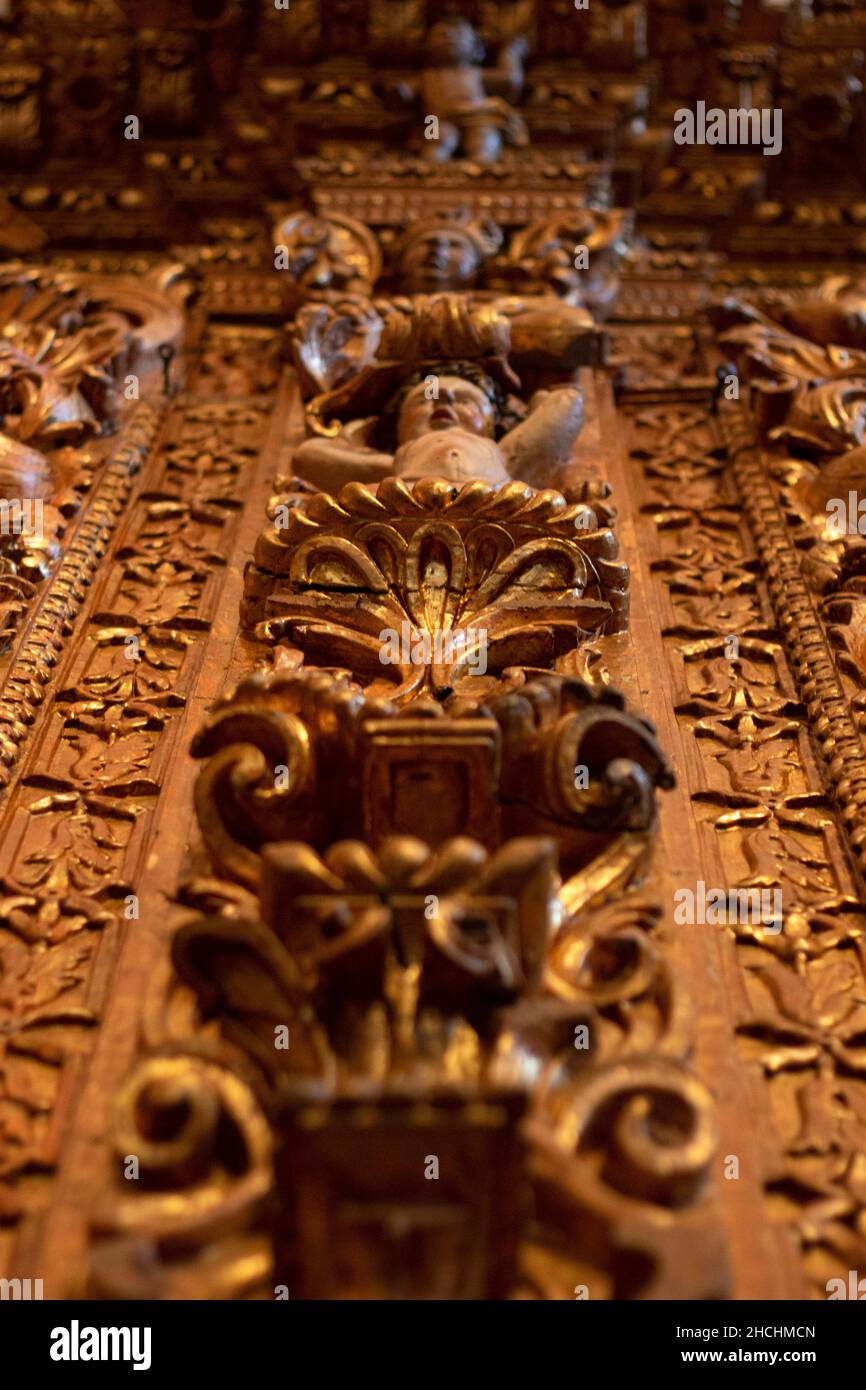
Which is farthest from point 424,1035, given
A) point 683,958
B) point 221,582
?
point 221,582

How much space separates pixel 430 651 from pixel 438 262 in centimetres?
183

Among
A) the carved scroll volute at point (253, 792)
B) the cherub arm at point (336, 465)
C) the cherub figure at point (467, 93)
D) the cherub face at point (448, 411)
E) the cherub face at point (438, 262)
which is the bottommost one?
the carved scroll volute at point (253, 792)

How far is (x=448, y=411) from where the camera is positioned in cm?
381

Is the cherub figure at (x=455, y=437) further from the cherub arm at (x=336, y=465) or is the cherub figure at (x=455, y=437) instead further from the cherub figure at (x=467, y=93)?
the cherub figure at (x=467, y=93)

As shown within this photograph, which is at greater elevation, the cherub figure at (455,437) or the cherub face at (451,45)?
the cherub face at (451,45)

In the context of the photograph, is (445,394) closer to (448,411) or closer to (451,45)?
(448,411)

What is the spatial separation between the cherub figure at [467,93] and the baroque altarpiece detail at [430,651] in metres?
0.02

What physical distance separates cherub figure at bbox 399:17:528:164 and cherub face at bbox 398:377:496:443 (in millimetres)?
1469

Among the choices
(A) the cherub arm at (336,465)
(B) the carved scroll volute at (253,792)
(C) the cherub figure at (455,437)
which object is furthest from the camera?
(A) the cherub arm at (336,465)

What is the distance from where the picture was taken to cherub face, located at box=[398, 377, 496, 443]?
12.5 feet

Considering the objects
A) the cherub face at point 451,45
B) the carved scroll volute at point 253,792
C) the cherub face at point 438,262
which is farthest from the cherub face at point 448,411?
the cherub face at point 451,45

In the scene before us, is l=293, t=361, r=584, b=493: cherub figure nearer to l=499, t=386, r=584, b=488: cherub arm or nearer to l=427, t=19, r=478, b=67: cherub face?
l=499, t=386, r=584, b=488: cherub arm

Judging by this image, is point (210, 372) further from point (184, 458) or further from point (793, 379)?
point (793, 379)

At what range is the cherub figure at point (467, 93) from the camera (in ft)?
17.2
